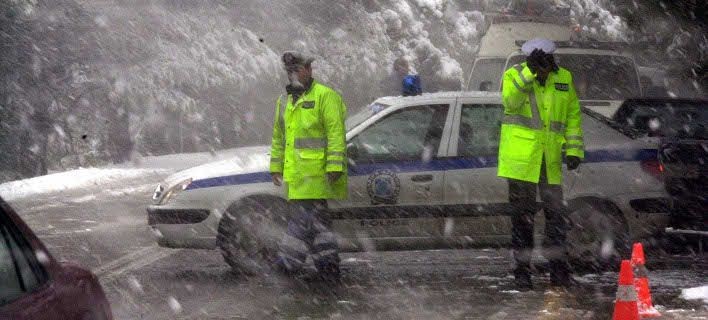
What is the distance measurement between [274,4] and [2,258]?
29.4 meters

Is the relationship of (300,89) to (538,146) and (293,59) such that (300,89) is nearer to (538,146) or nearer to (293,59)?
(293,59)

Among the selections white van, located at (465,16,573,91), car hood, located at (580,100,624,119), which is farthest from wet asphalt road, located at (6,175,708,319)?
white van, located at (465,16,573,91)

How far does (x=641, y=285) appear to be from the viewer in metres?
7.82

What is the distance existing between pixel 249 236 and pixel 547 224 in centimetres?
223

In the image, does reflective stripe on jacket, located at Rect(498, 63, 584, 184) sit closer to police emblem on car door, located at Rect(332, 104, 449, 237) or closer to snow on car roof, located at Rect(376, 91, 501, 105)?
police emblem on car door, located at Rect(332, 104, 449, 237)

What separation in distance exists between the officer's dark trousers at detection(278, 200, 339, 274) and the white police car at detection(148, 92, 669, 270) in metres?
0.35

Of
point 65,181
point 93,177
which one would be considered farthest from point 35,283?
point 93,177

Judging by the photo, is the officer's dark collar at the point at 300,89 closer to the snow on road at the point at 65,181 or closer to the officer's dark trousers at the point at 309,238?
the officer's dark trousers at the point at 309,238

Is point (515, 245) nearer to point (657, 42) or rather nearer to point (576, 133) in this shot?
point (576, 133)

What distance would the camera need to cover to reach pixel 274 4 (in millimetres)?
32719

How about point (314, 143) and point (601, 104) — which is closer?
point (314, 143)

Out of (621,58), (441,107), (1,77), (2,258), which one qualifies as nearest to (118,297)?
(441,107)

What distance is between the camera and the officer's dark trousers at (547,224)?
9.00m

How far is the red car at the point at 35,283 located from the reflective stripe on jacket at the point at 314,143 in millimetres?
4974
